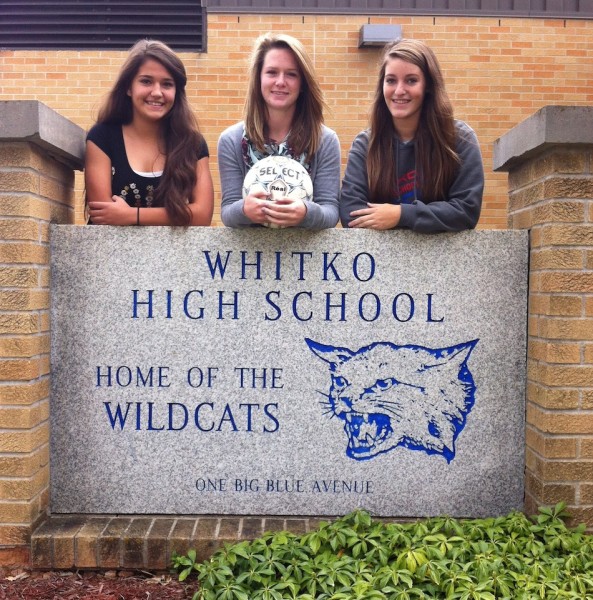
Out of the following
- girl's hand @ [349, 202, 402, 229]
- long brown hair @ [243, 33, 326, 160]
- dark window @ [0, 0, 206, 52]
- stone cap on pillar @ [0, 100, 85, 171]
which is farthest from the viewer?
dark window @ [0, 0, 206, 52]

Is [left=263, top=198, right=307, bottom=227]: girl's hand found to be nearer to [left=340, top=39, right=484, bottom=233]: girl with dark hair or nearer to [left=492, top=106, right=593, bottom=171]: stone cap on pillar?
[left=340, top=39, right=484, bottom=233]: girl with dark hair

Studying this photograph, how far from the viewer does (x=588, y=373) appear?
2.96 meters

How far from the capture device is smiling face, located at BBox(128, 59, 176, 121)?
10.6 feet

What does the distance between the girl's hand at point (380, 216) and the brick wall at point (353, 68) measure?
459 centimetres

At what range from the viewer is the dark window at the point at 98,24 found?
7543mm

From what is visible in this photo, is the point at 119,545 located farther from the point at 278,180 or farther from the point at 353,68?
the point at 353,68

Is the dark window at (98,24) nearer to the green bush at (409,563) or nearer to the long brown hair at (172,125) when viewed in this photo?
the long brown hair at (172,125)

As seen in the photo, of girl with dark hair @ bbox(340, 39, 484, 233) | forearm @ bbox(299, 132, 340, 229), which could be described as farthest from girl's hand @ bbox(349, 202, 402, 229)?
forearm @ bbox(299, 132, 340, 229)

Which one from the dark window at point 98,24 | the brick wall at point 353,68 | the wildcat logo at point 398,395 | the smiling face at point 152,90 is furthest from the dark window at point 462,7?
the wildcat logo at point 398,395

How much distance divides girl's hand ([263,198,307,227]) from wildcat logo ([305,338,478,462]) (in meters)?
0.57

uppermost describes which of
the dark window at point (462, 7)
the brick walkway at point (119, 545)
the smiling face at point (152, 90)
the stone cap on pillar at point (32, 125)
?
the dark window at point (462, 7)

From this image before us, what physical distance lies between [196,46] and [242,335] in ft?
17.9

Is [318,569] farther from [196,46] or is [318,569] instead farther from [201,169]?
[196,46]

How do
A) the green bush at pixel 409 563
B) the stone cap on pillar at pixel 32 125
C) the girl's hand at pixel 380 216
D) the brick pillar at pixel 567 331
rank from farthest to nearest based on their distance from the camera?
1. the girl's hand at pixel 380 216
2. the brick pillar at pixel 567 331
3. the stone cap on pillar at pixel 32 125
4. the green bush at pixel 409 563
